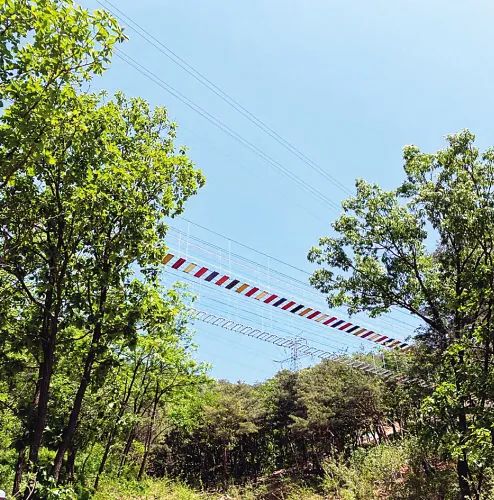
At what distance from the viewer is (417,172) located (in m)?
10.7

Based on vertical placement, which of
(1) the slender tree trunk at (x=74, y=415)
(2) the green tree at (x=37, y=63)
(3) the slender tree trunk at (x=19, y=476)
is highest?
(2) the green tree at (x=37, y=63)

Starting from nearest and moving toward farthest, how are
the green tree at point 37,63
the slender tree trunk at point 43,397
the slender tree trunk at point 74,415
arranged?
the green tree at point 37,63 < the slender tree trunk at point 43,397 < the slender tree trunk at point 74,415

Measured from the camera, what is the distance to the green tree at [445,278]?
748 cm

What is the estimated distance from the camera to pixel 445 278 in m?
10.9

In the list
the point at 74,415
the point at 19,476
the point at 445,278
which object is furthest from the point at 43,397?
the point at 445,278

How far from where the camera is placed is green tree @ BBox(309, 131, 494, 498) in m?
7.48

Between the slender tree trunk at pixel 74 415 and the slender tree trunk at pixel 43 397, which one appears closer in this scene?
the slender tree trunk at pixel 43 397

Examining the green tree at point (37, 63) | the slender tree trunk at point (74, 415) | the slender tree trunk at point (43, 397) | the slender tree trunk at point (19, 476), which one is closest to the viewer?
the green tree at point (37, 63)

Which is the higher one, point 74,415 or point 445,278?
point 445,278

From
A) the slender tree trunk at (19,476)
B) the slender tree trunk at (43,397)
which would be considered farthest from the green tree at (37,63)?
the slender tree trunk at (19,476)

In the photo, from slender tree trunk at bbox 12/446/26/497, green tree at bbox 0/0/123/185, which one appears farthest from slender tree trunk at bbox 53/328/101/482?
green tree at bbox 0/0/123/185

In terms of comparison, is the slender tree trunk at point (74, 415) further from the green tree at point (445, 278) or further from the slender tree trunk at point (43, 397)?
the green tree at point (445, 278)

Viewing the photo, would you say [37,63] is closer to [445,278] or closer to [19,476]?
[19,476]

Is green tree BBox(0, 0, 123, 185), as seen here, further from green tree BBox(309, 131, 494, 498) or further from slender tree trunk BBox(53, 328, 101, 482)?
green tree BBox(309, 131, 494, 498)
